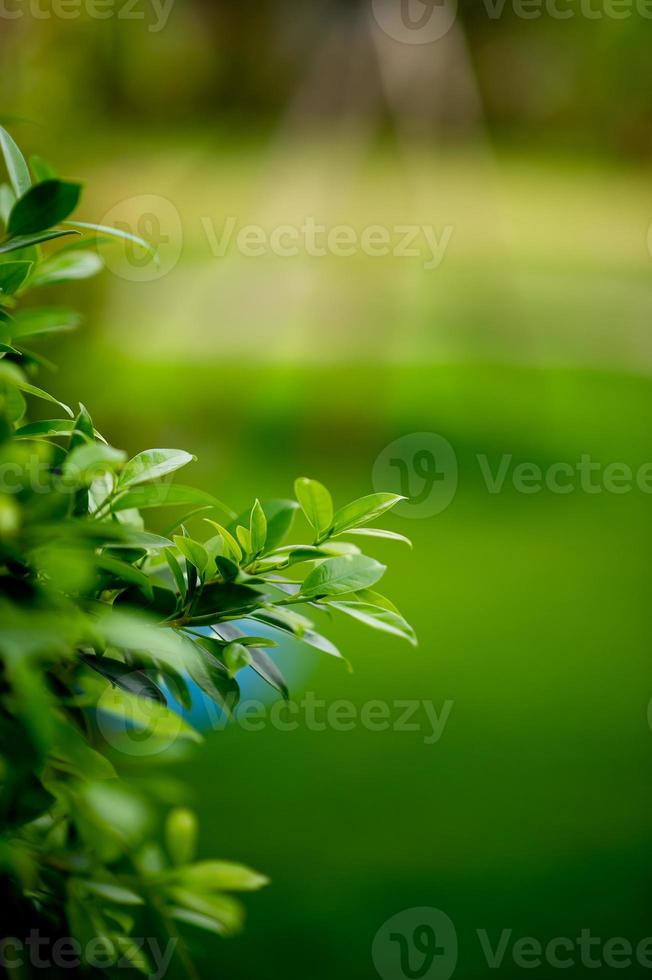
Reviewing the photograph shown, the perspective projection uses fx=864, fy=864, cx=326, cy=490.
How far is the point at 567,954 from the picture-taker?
1670 mm

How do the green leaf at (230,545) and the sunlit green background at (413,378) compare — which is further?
the sunlit green background at (413,378)

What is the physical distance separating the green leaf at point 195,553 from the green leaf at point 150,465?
5 cm

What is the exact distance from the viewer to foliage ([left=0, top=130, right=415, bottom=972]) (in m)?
0.41

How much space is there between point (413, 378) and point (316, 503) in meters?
4.35

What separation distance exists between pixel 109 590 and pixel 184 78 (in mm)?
5073

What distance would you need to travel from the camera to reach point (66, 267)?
650 mm

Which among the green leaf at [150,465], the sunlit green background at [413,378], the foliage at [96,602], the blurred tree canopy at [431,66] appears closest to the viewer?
the foliage at [96,602]

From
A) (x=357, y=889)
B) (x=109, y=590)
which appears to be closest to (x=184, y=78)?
(x=357, y=889)

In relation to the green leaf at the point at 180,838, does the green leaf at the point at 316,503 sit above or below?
above

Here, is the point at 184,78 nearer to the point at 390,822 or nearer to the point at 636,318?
the point at 636,318

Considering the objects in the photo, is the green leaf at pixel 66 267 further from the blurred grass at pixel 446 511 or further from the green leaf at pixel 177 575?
the blurred grass at pixel 446 511

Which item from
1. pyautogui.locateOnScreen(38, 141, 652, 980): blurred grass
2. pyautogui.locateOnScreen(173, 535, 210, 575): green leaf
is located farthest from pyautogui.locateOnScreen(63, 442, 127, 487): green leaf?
pyautogui.locateOnScreen(38, 141, 652, 980): blurred grass

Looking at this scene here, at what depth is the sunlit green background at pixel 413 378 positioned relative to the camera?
193 centimetres

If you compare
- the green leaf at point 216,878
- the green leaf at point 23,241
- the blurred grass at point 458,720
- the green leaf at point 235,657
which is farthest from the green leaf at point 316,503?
the blurred grass at point 458,720
